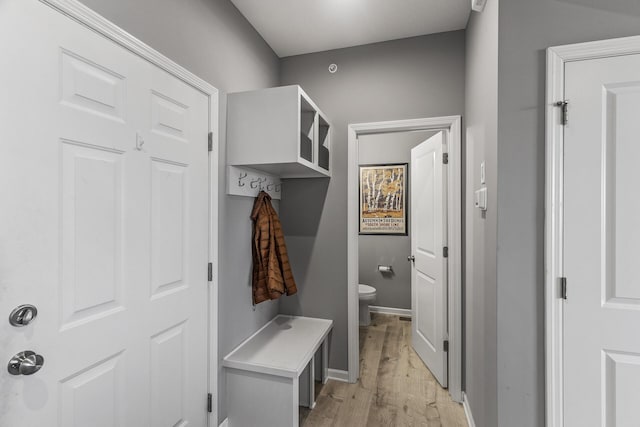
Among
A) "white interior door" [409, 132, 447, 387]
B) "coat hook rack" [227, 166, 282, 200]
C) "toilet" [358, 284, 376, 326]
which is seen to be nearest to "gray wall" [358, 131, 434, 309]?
"toilet" [358, 284, 376, 326]

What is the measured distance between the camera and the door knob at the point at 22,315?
0.90 meters

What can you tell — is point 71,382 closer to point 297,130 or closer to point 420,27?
point 297,130

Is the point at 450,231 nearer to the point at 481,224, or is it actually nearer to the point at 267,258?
the point at 481,224

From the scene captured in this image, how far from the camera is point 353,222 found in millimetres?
2492

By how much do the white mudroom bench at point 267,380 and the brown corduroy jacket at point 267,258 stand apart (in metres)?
0.34

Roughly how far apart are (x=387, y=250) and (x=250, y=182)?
249 cm

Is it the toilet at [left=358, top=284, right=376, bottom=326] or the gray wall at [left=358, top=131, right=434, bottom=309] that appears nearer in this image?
the toilet at [left=358, top=284, right=376, bottom=326]

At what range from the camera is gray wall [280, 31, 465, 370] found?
2.32 m

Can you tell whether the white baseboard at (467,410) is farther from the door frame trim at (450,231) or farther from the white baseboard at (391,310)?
the white baseboard at (391,310)

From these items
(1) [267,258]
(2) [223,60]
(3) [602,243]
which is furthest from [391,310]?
(2) [223,60]

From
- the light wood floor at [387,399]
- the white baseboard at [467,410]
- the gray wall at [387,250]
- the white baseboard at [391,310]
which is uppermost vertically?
the gray wall at [387,250]

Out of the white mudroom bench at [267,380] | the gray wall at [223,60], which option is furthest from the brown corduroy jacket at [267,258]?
the white mudroom bench at [267,380]

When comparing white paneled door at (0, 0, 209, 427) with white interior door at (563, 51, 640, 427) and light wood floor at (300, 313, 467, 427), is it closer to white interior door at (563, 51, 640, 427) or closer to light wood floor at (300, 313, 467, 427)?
light wood floor at (300, 313, 467, 427)

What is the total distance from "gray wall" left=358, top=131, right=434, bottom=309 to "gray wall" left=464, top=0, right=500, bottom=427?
5.87ft
